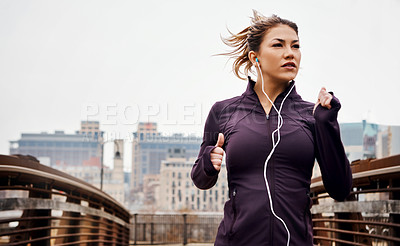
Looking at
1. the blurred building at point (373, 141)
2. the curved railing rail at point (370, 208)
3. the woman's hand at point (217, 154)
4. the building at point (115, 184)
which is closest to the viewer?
the woman's hand at point (217, 154)

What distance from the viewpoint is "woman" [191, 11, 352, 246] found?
1.94 meters

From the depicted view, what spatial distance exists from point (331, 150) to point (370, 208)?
191 cm

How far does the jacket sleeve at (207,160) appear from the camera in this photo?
6.86ft

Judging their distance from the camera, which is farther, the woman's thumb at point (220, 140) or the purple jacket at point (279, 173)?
the woman's thumb at point (220, 140)

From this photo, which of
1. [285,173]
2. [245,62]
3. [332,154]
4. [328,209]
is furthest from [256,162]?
[328,209]

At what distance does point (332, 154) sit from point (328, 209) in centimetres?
294

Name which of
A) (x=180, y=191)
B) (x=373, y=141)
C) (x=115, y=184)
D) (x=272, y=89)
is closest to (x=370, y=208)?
(x=272, y=89)

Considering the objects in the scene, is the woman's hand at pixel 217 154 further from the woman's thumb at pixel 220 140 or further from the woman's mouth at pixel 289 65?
the woman's mouth at pixel 289 65

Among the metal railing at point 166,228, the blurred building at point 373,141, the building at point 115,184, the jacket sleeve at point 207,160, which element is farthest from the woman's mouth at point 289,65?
the building at point 115,184

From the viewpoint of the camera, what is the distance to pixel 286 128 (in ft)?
6.71

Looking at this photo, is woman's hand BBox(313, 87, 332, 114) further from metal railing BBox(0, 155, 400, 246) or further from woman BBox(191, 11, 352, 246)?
metal railing BBox(0, 155, 400, 246)

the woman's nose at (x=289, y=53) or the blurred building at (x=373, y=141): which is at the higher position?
the blurred building at (x=373, y=141)

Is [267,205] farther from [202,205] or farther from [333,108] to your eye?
[202,205]

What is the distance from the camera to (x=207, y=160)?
2.08m
